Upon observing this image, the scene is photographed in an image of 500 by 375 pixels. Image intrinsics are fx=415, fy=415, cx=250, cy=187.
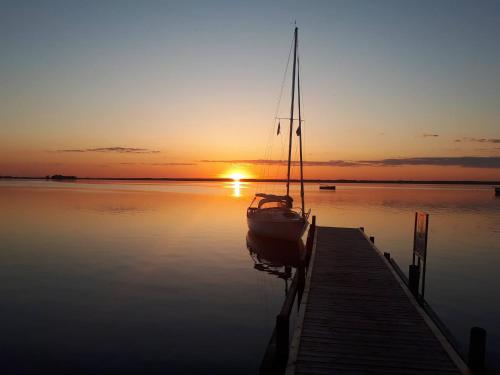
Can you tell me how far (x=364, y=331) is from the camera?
10.4 metres

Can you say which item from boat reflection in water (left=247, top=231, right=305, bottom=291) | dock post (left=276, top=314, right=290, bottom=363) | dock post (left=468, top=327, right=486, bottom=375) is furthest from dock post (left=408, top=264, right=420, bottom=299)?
boat reflection in water (left=247, top=231, right=305, bottom=291)

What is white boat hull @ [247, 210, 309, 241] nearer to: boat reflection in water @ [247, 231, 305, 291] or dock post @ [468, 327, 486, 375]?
boat reflection in water @ [247, 231, 305, 291]

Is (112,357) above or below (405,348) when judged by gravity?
below

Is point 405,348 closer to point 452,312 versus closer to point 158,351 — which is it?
point 158,351

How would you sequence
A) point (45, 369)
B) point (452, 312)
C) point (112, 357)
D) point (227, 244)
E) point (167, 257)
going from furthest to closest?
1. point (227, 244)
2. point (167, 257)
3. point (452, 312)
4. point (112, 357)
5. point (45, 369)

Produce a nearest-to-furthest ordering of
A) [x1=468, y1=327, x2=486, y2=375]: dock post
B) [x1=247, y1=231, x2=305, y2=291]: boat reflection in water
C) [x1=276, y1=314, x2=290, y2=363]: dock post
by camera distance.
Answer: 1. [x1=468, y1=327, x2=486, y2=375]: dock post
2. [x1=276, y1=314, x2=290, y2=363]: dock post
3. [x1=247, y1=231, x2=305, y2=291]: boat reflection in water

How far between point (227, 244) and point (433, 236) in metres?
19.2

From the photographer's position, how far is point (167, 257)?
2728 centimetres

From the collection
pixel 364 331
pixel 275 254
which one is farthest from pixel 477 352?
pixel 275 254

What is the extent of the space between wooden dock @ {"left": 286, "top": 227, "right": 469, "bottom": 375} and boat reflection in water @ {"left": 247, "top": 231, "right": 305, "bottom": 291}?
20.8 ft

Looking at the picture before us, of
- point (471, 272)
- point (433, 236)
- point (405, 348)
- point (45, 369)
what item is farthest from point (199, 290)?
point (433, 236)

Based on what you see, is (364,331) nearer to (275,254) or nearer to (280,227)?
(275,254)

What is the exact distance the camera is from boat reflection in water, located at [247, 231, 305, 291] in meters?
24.1

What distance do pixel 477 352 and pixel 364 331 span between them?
8.87ft
